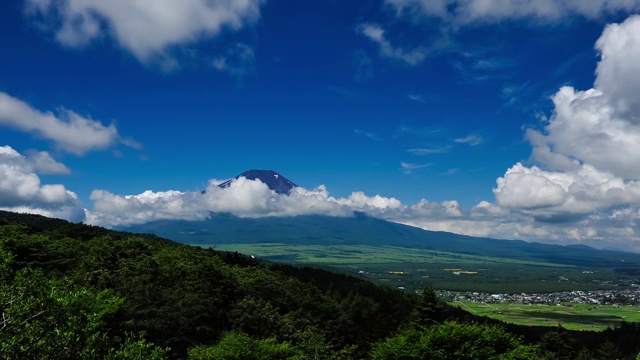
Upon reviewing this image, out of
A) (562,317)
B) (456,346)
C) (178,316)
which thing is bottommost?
(562,317)

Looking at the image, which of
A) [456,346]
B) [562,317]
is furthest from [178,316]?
[562,317]

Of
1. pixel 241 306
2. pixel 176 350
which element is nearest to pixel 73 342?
pixel 176 350

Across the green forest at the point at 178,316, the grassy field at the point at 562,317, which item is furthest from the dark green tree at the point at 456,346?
the grassy field at the point at 562,317

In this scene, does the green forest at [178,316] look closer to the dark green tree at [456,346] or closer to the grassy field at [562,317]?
the dark green tree at [456,346]

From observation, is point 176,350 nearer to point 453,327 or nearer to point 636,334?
point 453,327

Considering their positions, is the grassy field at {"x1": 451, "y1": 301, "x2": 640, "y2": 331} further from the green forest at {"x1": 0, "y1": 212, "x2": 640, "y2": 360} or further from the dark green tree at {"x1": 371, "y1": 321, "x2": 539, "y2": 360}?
the dark green tree at {"x1": 371, "y1": 321, "x2": 539, "y2": 360}

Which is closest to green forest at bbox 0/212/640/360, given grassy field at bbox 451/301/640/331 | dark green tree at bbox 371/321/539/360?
dark green tree at bbox 371/321/539/360

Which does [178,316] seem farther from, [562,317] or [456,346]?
[562,317]

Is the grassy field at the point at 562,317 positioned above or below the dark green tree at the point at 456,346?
below

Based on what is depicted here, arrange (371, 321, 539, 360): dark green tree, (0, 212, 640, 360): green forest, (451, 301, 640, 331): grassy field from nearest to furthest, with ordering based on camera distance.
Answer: (0, 212, 640, 360): green forest, (371, 321, 539, 360): dark green tree, (451, 301, 640, 331): grassy field
